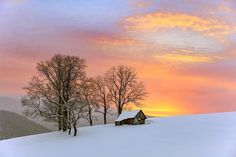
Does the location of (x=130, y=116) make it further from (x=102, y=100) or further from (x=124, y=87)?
(x=124, y=87)

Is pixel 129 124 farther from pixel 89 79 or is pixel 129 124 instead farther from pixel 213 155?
pixel 213 155

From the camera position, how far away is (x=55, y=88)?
4195 millimetres

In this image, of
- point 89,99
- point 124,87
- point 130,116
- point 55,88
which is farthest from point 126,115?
point 55,88

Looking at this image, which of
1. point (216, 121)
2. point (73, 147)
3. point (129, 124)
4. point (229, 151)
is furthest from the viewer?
point (129, 124)

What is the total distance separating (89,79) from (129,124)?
10.6 ft

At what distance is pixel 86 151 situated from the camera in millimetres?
3879

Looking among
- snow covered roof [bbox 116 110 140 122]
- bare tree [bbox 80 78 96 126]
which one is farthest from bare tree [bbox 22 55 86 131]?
snow covered roof [bbox 116 110 140 122]

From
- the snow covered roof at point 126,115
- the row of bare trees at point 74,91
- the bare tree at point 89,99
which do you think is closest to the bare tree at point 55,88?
the row of bare trees at point 74,91

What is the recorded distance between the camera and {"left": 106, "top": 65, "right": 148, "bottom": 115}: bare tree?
10.8 ft

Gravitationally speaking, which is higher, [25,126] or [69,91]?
[69,91]

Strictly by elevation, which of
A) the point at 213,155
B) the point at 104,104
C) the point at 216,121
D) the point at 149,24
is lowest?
the point at 213,155

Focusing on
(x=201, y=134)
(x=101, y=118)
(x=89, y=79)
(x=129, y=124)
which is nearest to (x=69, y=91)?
(x=89, y=79)

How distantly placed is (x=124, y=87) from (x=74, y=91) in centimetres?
61

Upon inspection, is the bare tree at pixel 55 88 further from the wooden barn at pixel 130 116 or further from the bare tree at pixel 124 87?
the wooden barn at pixel 130 116
